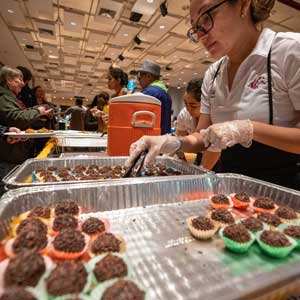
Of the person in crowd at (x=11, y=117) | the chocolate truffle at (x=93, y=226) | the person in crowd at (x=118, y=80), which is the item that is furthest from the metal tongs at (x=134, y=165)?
the person in crowd at (x=118, y=80)

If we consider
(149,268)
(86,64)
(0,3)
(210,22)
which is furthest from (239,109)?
(86,64)

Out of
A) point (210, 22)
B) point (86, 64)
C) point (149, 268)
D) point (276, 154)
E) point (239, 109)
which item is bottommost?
point (149, 268)

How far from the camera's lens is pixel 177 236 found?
2.94 ft

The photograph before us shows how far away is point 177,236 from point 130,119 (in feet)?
2.99

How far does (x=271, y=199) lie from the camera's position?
116 cm

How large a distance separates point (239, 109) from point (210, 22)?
17.2 inches

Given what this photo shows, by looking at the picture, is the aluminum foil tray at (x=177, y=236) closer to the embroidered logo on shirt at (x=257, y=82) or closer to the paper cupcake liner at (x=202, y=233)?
the paper cupcake liner at (x=202, y=233)

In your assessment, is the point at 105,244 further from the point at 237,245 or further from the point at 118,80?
the point at 118,80

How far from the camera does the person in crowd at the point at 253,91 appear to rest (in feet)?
3.51

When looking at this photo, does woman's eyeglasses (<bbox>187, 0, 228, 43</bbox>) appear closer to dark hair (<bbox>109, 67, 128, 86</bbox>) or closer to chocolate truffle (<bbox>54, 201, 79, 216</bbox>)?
chocolate truffle (<bbox>54, 201, 79, 216</bbox>)

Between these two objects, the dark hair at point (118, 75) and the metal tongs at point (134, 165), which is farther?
the dark hair at point (118, 75)

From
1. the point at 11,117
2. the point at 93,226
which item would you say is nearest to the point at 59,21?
the point at 11,117

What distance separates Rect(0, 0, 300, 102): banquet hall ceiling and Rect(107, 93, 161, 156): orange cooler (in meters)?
4.04

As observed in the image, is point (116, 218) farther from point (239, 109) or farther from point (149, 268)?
point (239, 109)
